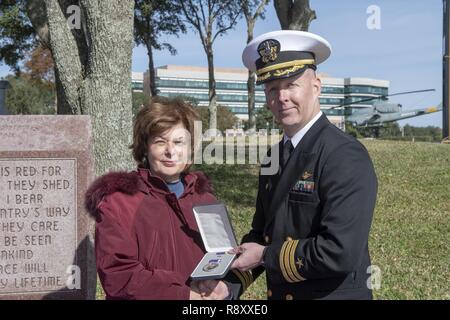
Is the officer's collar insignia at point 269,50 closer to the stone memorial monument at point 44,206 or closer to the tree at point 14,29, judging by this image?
the stone memorial monument at point 44,206

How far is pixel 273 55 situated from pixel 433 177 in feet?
37.2

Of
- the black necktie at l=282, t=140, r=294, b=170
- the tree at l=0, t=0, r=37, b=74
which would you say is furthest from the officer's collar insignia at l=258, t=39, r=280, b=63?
the tree at l=0, t=0, r=37, b=74

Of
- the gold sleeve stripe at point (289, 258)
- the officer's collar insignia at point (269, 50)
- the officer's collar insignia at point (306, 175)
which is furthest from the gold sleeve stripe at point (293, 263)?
the officer's collar insignia at point (269, 50)

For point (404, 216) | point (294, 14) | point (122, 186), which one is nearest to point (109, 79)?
point (122, 186)

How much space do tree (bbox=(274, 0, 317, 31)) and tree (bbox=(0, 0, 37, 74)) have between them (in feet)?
37.5

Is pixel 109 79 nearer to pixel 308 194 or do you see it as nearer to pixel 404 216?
pixel 308 194

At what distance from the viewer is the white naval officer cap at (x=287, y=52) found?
2529 millimetres

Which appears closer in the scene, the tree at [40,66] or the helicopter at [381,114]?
the tree at [40,66]

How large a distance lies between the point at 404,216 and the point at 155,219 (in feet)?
25.4

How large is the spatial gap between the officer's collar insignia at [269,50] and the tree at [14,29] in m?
17.5

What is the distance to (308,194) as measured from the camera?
242cm

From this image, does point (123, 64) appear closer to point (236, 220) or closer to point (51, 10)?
point (51, 10)

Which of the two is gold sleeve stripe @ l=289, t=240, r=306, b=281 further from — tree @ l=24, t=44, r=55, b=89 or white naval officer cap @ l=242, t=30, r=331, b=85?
tree @ l=24, t=44, r=55, b=89

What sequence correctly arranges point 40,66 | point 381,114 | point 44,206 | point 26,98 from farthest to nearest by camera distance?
point 381,114 < point 26,98 < point 40,66 < point 44,206
